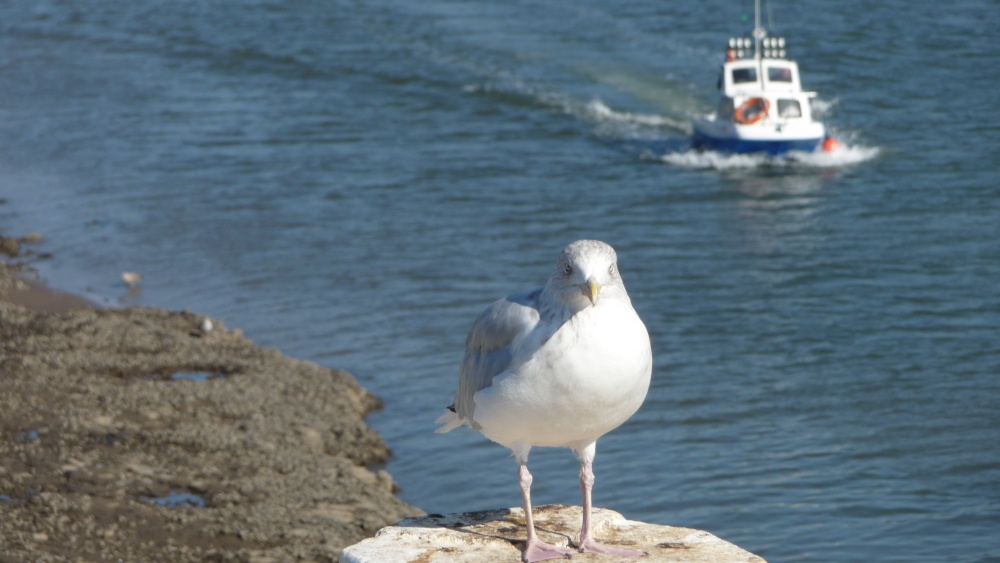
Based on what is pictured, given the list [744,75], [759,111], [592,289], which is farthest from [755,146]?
[592,289]

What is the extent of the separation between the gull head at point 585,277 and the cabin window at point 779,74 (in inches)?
932

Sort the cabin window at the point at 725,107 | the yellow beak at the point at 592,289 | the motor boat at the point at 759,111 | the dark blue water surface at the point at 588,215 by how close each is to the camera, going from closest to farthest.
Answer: the yellow beak at the point at 592,289 → the dark blue water surface at the point at 588,215 → the motor boat at the point at 759,111 → the cabin window at the point at 725,107

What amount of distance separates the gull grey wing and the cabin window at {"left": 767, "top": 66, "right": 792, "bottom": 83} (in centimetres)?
2312

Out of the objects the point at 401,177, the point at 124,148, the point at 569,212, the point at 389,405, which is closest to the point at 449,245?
the point at 569,212

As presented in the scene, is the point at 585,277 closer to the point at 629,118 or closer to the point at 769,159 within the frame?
the point at 769,159

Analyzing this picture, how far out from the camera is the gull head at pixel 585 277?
6.23 meters

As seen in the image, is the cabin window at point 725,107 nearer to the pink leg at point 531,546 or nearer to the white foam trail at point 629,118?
the white foam trail at point 629,118

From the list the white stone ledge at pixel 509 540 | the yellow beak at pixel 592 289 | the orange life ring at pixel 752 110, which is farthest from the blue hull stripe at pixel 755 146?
the yellow beak at pixel 592 289

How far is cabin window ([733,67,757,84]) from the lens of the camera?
95.2 ft

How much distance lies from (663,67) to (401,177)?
1055 centimetres

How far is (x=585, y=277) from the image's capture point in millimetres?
6223

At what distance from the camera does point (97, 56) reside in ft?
117

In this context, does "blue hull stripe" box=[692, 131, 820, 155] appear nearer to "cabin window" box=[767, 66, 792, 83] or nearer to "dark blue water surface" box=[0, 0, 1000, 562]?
"dark blue water surface" box=[0, 0, 1000, 562]

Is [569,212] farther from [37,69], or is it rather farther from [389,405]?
[37,69]
